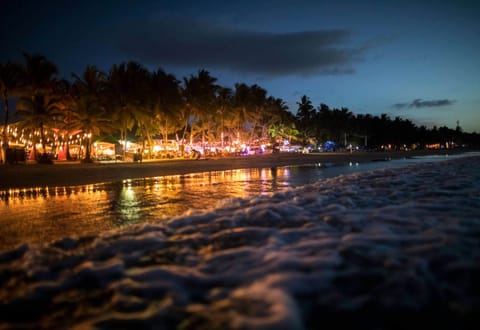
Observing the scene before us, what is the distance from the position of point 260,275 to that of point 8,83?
116 feet

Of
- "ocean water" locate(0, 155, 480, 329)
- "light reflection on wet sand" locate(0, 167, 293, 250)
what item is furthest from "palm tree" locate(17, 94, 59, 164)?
"ocean water" locate(0, 155, 480, 329)

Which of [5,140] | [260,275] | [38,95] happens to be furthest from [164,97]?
[260,275]

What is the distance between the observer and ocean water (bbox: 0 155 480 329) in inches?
100

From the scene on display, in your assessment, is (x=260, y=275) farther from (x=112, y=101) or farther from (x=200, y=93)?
(x=200, y=93)

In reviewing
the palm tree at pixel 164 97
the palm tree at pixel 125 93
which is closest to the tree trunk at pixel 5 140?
the palm tree at pixel 125 93

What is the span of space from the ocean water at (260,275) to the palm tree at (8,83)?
102ft

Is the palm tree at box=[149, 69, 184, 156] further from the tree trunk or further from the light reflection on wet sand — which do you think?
the light reflection on wet sand

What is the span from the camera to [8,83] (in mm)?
29703

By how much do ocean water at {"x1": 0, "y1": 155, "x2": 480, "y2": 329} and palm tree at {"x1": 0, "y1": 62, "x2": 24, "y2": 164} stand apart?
1228 inches

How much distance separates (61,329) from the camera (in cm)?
251

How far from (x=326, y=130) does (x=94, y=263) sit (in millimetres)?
94729

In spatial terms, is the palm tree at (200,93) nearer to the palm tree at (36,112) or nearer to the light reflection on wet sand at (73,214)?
the palm tree at (36,112)

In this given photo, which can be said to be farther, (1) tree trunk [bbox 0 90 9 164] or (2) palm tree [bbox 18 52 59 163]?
(2) palm tree [bbox 18 52 59 163]

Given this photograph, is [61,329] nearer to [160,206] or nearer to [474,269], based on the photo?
[474,269]
